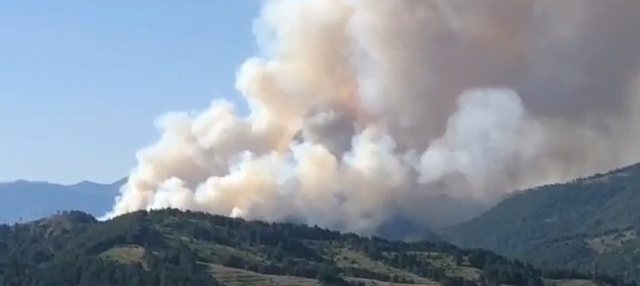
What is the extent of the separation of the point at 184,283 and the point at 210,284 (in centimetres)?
430

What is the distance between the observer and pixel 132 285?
656ft

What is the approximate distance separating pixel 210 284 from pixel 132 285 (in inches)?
509

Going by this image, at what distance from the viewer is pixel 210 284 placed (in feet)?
654

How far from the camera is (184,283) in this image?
655ft

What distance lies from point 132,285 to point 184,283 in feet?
28.4
